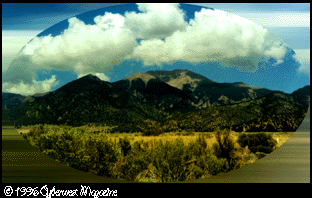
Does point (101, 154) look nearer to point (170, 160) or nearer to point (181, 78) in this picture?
point (170, 160)

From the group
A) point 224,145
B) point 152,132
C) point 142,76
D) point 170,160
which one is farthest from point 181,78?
point 170,160

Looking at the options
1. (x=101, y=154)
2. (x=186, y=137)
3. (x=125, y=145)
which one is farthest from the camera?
(x=101, y=154)

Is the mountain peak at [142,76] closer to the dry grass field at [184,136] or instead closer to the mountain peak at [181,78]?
the mountain peak at [181,78]

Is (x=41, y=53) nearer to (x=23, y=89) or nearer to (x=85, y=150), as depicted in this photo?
(x=23, y=89)

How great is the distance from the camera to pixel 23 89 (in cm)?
830

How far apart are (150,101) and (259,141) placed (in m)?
2.93

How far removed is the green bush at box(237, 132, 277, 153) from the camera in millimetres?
7375

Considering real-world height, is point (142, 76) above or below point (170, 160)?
above

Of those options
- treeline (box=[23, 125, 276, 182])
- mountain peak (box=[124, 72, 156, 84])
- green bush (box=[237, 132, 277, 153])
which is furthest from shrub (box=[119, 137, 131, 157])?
green bush (box=[237, 132, 277, 153])

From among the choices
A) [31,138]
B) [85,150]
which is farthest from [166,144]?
[31,138]

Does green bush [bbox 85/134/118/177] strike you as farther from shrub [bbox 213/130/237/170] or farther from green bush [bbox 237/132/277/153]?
green bush [bbox 237/132/277/153]

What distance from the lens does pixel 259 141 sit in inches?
291

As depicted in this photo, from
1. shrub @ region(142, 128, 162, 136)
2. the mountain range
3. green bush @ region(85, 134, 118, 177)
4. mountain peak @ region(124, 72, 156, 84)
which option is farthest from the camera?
mountain peak @ region(124, 72, 156, 84)

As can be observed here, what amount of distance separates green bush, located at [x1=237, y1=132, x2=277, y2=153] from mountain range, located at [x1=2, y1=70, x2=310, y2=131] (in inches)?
15.9
